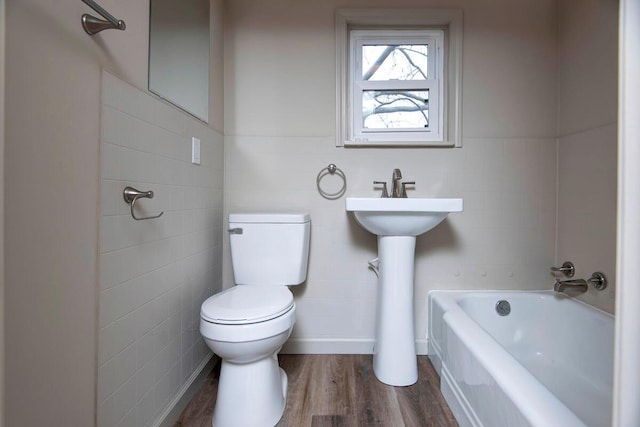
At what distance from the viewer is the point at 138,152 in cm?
99

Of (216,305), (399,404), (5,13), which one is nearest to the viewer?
(5,13)

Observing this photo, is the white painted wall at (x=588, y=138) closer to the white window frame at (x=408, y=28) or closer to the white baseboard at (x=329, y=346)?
the white window frame at (x=408, y=28)

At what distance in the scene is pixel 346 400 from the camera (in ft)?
4.36

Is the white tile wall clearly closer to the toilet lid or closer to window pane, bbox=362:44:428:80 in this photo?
the toilet lid

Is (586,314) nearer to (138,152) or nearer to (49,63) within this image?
(138,152)

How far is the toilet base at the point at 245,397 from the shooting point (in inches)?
44.6

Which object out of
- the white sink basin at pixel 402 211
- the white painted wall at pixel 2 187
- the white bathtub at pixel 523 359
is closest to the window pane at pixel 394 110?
the white sink basin at pixel 402 211

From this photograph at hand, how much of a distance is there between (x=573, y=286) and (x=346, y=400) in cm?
123

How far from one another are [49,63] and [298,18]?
1.37m

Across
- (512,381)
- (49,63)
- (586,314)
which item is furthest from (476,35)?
(49,63)

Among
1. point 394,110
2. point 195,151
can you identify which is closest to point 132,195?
point 195,151

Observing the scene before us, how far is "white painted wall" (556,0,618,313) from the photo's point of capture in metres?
1.38

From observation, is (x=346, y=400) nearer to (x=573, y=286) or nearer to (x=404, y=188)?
(x=404, y=188)

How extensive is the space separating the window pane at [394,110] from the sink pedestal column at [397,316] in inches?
28.5
